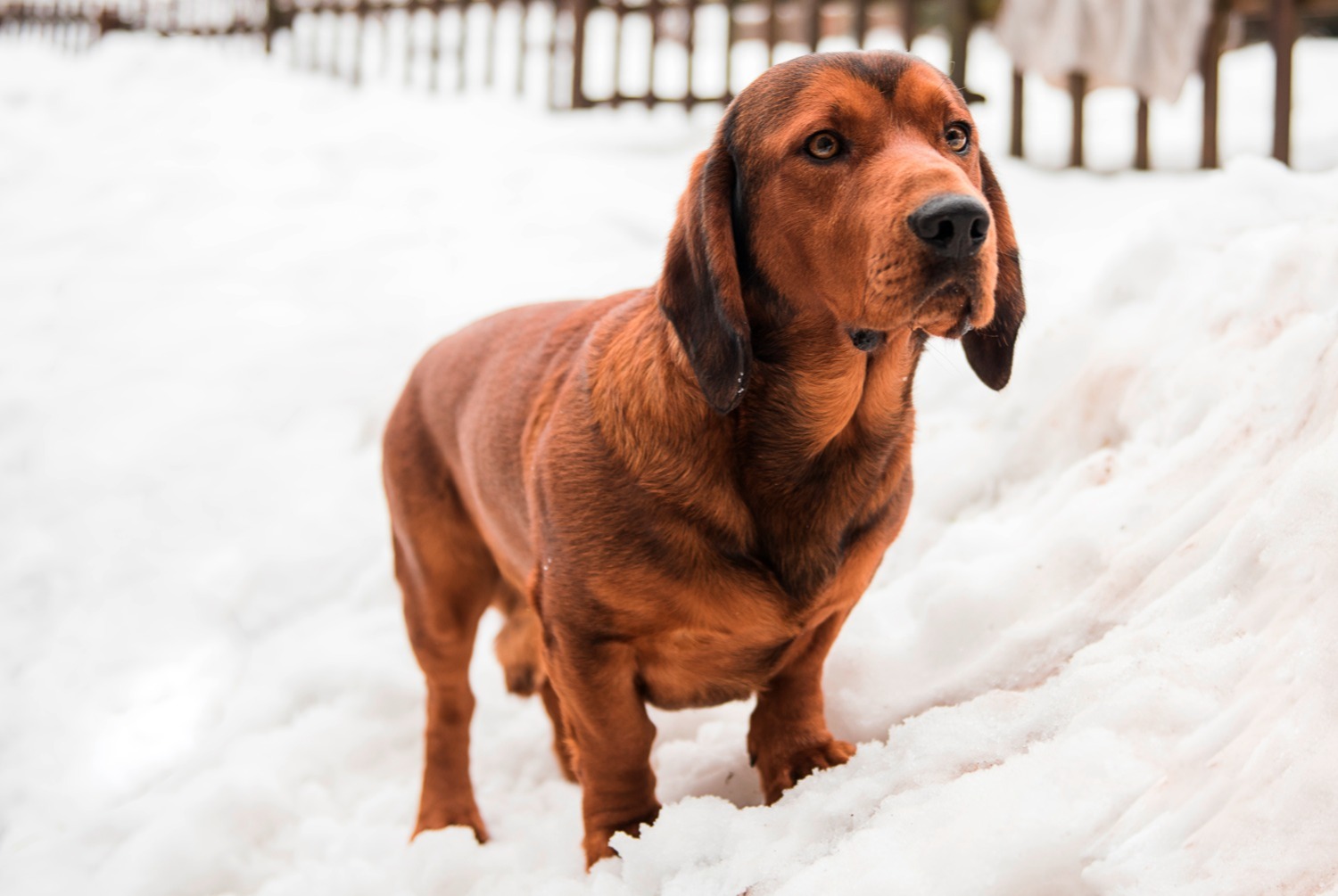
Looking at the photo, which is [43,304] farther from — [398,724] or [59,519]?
[398,724]

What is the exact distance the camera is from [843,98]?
212 cm

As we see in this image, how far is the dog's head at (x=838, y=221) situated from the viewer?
192 cm

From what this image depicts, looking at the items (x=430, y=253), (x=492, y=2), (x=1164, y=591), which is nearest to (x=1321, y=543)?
(x=1164, y=591)

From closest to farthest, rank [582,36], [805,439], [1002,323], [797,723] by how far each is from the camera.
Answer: [805,439]
[1002,323]
[797,723]
[582,36]

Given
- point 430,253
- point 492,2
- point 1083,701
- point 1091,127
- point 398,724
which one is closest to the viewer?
point 1083,701

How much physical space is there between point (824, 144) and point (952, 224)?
38 cm

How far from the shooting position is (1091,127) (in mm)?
7688


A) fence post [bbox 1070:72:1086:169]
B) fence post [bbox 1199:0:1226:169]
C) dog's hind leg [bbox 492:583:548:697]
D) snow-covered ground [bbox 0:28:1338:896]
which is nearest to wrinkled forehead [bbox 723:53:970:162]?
snow-covered ground [bbox 0:28:1338:896]

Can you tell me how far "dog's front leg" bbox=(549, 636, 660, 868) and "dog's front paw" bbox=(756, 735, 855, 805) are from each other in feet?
0.88

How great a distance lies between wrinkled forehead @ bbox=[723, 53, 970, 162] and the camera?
6.96 ft

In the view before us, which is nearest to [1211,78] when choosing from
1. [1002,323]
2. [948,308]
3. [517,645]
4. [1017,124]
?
[1017,124]

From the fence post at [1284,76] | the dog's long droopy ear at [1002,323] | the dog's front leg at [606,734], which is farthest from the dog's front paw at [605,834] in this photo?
the fence post at [1284,76]

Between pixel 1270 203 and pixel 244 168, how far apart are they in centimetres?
683

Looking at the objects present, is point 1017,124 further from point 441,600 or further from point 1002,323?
point 441,600
